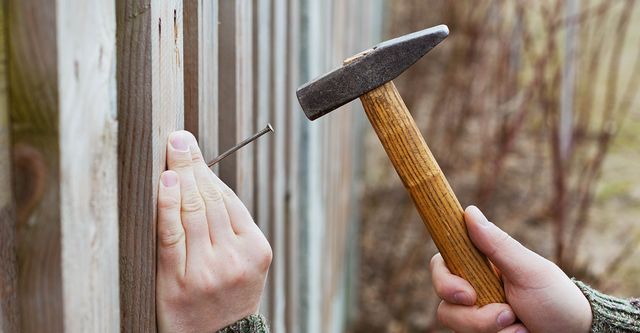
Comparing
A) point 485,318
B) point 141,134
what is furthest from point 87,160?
point 485,318

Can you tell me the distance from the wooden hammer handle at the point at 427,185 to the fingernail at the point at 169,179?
0.43 metres

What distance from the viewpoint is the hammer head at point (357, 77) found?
150 centimetres

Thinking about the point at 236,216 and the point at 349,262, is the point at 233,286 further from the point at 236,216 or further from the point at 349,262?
the point at 349,262

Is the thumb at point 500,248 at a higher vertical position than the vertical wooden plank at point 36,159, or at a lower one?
lower

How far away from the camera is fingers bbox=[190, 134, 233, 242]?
4.19ft

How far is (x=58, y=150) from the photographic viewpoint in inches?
34.4

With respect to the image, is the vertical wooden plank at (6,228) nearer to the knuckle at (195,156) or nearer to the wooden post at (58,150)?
the wooden post at (58,150)

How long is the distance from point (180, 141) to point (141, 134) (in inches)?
5.7

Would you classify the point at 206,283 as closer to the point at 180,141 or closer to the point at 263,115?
the point at 180,141

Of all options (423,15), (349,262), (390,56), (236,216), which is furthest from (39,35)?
(423,15)

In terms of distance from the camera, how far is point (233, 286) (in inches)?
50.1

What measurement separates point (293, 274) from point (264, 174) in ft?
2.06

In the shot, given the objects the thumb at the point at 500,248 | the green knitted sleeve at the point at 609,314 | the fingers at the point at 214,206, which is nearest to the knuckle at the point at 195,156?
the fingers at the point at 214,206

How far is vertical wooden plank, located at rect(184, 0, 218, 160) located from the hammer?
0.17 meters
